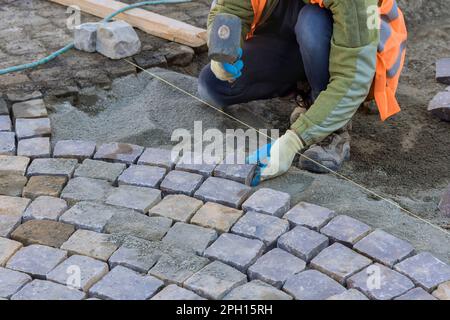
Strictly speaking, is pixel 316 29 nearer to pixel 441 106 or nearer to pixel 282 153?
pixel 282 153

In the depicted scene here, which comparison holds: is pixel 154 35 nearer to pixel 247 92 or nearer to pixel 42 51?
pixel 42 51

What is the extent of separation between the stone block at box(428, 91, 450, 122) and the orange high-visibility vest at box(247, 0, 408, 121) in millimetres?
593

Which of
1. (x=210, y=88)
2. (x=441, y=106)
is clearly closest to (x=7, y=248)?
(x=210, y=88)

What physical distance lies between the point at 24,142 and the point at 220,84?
3.65ft

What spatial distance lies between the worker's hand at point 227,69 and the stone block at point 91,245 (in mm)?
1155

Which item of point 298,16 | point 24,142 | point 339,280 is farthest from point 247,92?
point 339,280

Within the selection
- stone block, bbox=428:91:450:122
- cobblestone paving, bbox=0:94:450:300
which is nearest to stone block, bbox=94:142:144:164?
cobblestone paving, bbox=0:94:450:300

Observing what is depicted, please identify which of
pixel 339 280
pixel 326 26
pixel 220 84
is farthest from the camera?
pixel 220 84

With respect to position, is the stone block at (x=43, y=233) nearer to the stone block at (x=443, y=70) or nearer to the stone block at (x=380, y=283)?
the stone block at (x=380, y=283)

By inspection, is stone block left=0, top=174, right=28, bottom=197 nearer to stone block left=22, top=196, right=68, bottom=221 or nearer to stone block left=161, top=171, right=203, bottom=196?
stone block left=22, top=196, right=68, bottom=221

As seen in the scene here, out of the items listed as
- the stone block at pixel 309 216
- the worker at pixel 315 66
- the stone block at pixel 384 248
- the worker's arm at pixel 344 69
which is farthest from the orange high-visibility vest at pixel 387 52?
the stone block at pixel 384 248

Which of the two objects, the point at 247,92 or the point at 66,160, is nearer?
the point at 66,160

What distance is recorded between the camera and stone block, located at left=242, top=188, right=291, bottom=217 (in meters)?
3.52

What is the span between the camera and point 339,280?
10.2 ft
